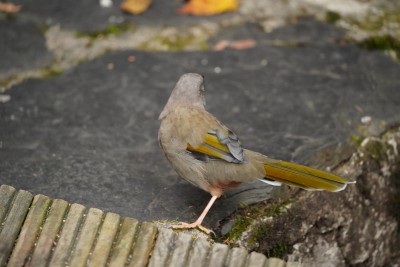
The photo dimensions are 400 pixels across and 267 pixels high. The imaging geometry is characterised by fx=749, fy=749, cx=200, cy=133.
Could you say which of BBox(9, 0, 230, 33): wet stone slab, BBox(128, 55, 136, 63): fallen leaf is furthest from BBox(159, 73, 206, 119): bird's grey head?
BBox(9, 0, 230, 33): wet stone slab

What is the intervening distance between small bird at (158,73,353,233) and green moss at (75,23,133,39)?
1.80m

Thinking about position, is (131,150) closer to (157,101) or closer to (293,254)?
(157,101)

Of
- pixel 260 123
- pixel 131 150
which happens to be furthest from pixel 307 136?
pixel 131 150

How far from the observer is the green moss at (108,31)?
18.7 feet

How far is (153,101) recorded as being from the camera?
17.1ft

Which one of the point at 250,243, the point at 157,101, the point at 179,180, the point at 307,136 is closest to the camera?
the point at 250,243

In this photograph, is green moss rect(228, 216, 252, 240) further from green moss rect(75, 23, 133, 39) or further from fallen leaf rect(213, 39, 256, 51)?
green moss rect(75, 23, 133, 39)

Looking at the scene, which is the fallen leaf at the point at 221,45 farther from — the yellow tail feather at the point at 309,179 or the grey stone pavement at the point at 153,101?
the yellow tail feather at the point at 309,179

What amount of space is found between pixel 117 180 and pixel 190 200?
47 cm

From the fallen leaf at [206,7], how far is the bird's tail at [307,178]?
7.89 ft

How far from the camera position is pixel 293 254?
4.14m

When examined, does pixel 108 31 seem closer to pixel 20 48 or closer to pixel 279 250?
pixel 20 48

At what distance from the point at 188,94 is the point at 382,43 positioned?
6.71 feet

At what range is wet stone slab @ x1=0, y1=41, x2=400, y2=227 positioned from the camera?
4.30 metres
